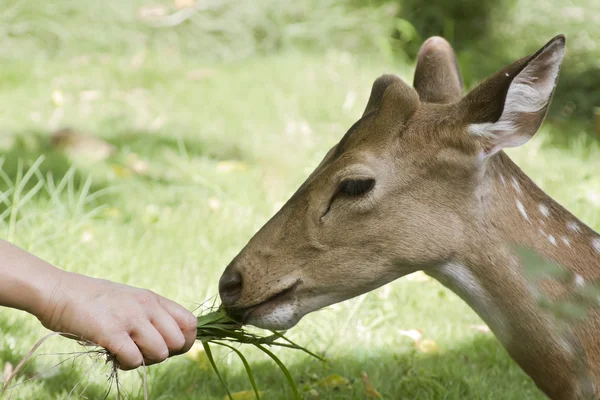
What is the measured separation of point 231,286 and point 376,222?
491mm

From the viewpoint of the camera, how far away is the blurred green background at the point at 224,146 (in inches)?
144

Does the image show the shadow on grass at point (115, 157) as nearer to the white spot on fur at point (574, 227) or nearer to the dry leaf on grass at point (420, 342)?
the dry leaf on grass at point (420, 342)

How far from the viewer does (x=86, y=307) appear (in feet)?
7.59

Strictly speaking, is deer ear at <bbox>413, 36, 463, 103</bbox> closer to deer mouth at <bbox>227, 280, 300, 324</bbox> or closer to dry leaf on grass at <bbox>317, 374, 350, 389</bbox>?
deer mouth at <bbox>227, 280, 300, 324</bbox>

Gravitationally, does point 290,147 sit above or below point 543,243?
above

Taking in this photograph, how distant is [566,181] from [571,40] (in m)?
2.55

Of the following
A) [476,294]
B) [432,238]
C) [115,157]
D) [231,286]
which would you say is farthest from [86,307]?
[115,157]

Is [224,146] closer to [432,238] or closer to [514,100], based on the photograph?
[432,238]

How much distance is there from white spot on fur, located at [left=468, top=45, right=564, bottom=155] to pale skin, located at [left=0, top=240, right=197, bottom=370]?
110 centimetres

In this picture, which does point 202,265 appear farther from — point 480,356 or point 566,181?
point 566,181

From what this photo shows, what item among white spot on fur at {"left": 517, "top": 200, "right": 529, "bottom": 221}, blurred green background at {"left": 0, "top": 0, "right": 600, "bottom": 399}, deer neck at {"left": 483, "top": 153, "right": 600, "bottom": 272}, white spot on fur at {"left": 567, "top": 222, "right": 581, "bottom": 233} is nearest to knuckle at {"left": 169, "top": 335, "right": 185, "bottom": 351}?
blurred green background at {"left": 0, "top": 0, "right": 600, "bottom": 399}

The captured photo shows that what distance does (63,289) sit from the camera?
2307 mm

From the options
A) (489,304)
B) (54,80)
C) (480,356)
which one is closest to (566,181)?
(480,356)

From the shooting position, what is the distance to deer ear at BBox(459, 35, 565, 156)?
262 cm
